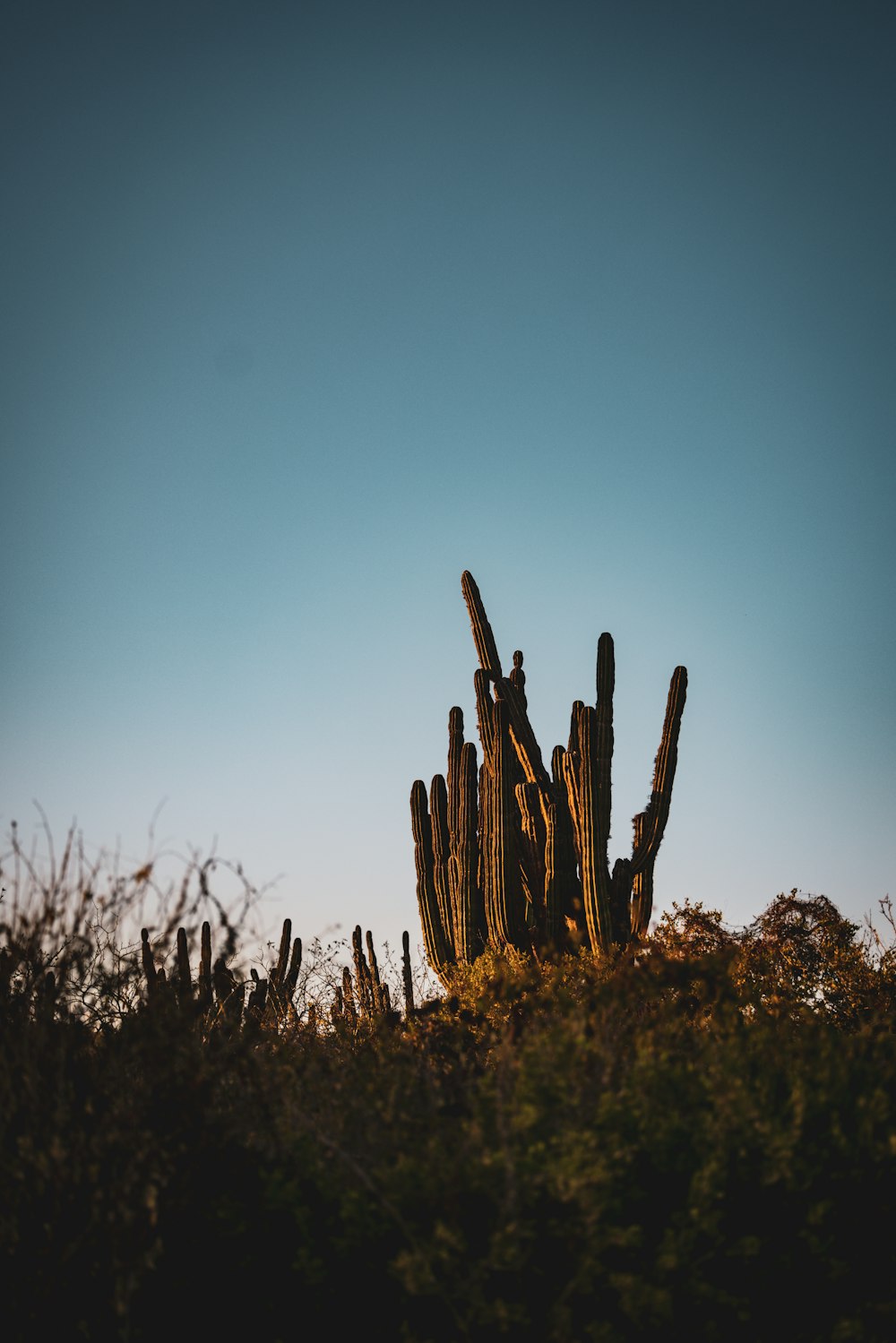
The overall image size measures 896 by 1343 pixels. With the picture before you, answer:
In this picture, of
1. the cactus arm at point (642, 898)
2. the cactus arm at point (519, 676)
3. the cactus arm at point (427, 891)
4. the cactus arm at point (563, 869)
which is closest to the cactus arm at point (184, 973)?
the cactus arm at point (563, 869)

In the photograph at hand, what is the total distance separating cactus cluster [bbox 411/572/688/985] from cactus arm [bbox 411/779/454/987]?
0.01 metres

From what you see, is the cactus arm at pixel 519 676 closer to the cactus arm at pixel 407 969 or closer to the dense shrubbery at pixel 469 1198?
the cactus arm at pixel 407 969

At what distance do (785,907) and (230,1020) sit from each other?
51.2 ft

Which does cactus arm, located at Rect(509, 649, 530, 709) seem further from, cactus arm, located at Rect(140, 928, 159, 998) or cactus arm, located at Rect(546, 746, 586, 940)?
cactus arm, located at Rect(140, 928, 159, 998)

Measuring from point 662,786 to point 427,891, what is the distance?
3581mm

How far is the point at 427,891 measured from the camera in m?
A: 14.4

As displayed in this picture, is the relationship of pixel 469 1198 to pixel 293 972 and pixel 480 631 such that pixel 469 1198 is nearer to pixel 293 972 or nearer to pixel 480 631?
pixel 293 972

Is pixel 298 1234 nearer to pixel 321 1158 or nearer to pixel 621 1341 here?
pixel 321 1158

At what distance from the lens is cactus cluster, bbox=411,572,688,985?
12781mm

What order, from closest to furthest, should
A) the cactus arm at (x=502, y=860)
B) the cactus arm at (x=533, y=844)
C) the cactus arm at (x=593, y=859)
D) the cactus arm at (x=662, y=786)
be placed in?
1. the cactus arm at (x=593, y=859)
2. the cactus arm at (x=502, y=860)
3. the cactus arm at (x=662, y=786)
4. the cactus arm at (x=533, y=844)

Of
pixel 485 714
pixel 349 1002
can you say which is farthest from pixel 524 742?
pixel 349 1002

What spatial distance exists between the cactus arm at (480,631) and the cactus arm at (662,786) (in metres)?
2.53

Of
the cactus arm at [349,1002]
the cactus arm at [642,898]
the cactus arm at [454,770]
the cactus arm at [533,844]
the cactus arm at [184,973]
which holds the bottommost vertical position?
the cactus arm at [184,973]

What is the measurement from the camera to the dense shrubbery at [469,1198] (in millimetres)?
3936
